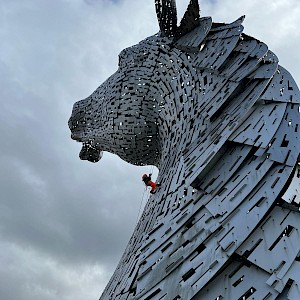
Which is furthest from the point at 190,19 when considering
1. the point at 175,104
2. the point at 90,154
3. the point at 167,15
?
the point at 90,154

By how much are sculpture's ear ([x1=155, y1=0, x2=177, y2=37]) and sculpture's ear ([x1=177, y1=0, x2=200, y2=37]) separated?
0.22 meters

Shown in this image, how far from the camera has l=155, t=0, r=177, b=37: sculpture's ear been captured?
4.47 m

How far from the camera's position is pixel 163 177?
3.77 metres

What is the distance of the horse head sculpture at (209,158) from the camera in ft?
7.67

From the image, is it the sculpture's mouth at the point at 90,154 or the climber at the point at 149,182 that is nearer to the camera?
the climber at the point at 149,182

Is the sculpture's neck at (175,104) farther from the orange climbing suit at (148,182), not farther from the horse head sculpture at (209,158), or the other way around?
the orange climbing suit at (148,182)

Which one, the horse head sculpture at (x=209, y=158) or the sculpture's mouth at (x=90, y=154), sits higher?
the sculpture's mouth at (x=90, y=154)

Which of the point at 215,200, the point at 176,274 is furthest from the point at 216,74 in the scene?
the point at 176,274

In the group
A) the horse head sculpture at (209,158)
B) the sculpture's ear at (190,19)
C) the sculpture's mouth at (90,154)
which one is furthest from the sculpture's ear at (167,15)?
the sculpture's mouth at (90,154)

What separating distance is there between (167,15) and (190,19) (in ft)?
1.43

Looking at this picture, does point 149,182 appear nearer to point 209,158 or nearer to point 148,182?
point 148,182

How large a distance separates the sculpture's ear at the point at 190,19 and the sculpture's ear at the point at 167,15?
0.22 m

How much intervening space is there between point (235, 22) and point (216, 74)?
589 millimetres

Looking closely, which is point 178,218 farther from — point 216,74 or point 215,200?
point 216,74
